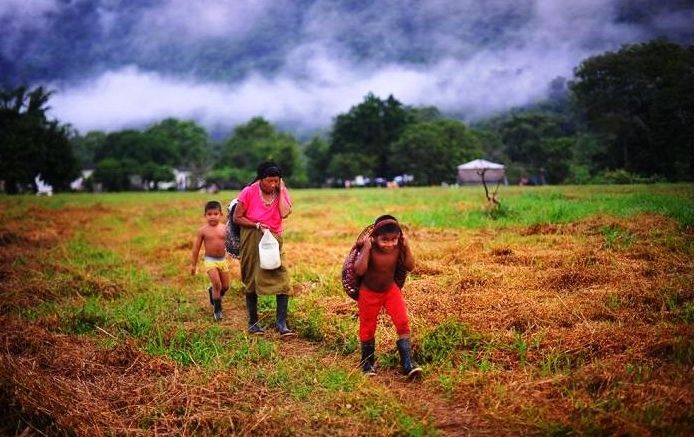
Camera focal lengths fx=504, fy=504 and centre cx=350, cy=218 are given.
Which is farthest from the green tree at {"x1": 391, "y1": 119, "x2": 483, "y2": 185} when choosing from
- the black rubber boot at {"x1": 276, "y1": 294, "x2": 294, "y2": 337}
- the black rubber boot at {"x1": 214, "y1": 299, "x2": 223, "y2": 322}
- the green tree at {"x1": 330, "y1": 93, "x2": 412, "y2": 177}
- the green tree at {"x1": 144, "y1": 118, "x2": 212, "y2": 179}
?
the green tree at {"x1": 144, "y1": 118, "x2": 212, "y2": 179}

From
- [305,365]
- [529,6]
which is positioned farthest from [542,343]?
[529,6]

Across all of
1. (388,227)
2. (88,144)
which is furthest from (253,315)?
(88,144)

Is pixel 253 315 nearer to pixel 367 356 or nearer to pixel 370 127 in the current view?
pixel 367 356

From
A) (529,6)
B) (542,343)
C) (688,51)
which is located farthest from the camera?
(529,6)

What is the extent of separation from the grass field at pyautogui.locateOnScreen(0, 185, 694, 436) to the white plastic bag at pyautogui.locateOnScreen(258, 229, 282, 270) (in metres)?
0.72

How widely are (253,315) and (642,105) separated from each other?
21.1 feet

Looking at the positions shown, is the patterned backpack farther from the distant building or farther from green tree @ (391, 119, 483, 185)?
green tree @ (391, 119, 483, 185)

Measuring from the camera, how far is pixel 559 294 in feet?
17.0

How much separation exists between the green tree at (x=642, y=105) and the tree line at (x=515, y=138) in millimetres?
23

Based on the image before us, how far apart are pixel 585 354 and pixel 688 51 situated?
353 cm

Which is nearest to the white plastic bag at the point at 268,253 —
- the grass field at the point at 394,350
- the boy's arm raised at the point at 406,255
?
the grass field at the point at 394,350

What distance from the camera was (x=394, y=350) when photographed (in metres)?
4.27

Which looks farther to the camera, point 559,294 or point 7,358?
point 559,294

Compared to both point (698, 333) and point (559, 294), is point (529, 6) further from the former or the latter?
point (698, 333)
